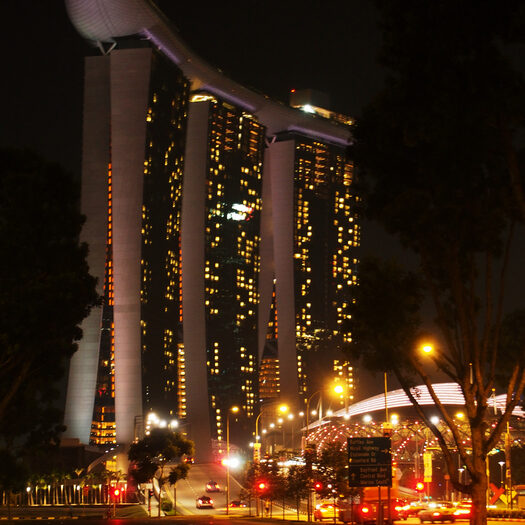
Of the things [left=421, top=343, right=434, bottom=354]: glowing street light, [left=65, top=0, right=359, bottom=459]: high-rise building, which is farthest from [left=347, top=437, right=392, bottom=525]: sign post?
[left=65, top=0, right=359, bottom=459]: high-rise building

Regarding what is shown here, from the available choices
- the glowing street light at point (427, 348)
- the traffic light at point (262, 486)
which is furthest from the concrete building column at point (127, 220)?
the glowing street light at point (427, 348)

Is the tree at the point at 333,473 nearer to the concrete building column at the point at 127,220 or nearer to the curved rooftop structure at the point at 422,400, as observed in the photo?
the curved rooftop structure at the point at 422,400

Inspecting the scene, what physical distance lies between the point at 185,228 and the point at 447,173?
127189mm

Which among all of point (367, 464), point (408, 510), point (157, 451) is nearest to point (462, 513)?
point (408, 510)

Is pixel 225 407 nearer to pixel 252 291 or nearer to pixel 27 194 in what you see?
pixel 252 291

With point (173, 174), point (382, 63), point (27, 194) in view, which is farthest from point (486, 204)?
point (173, 174)

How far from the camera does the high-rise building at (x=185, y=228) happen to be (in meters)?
124

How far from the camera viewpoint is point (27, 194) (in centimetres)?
3212

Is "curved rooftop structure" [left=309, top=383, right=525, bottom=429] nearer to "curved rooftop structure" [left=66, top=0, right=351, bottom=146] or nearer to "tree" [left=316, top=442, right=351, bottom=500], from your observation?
"tree" [left=316, top=442, right=351, bottom=500]

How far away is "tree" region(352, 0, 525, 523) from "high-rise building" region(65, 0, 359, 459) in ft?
227

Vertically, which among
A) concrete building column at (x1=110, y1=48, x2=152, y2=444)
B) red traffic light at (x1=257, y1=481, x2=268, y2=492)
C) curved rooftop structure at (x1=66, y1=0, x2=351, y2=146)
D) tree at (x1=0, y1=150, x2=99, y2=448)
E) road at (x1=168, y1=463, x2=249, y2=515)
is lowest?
road at (x1=168, y1=463, x2=249, y2=515)

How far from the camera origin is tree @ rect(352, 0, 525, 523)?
20453 millimetres

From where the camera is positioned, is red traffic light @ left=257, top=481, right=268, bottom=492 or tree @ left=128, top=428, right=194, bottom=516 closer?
red traffic light @ left=257, top=481, right=268, bottom=492

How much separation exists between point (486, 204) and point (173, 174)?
379 feet
